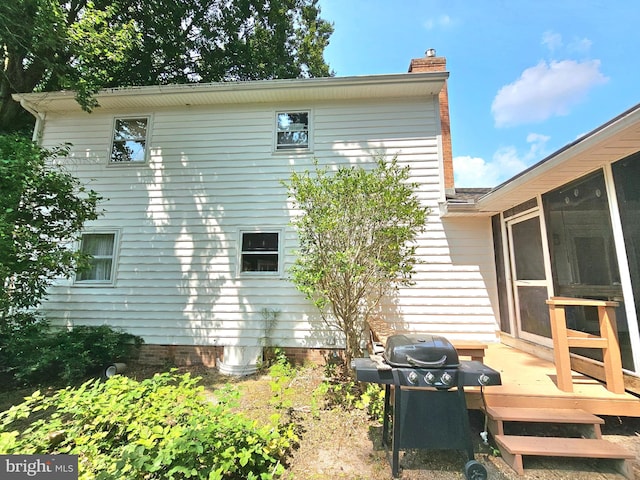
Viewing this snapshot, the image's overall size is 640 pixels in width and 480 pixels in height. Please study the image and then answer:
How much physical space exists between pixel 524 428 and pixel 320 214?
379 cm

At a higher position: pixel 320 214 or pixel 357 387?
pixel 320 214

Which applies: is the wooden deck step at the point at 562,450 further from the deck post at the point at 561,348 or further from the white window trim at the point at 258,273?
the white window trim at the point at 258,273

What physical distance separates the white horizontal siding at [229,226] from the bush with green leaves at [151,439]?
2.68 metres

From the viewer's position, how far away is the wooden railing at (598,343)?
291 centimetres

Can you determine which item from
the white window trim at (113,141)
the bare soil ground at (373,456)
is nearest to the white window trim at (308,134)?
the white window trim at (113,141)

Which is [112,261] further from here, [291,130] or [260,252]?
[291,130]

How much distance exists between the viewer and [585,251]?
357 cm

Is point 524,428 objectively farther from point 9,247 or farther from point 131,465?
point 9,247

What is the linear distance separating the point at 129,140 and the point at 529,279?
902cm

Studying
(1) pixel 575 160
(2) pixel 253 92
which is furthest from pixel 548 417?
(2) pixel 253 92

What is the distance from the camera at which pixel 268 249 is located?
5.96m

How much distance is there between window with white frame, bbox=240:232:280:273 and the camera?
19.4ft

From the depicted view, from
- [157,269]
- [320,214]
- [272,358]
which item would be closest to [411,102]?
[320,214]

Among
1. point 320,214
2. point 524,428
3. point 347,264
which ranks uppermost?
point 320,214
